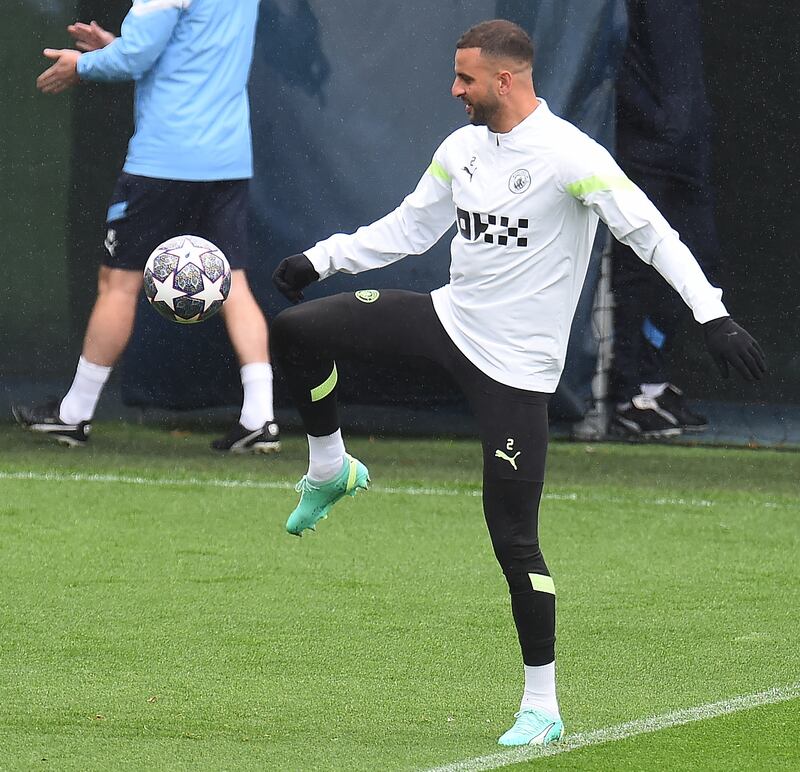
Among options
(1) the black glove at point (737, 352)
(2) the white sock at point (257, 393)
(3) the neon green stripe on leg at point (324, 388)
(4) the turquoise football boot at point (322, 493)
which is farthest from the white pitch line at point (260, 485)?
(1) the black glove at point (737, 352)

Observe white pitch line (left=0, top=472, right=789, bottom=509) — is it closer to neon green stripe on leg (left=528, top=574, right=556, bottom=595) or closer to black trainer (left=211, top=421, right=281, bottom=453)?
black trainer (left=211, top=421, right=281, bottom=453)

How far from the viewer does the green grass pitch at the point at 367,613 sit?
4.68 meters

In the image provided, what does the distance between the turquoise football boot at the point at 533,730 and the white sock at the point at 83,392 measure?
16.0 ft

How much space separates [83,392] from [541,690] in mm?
4894

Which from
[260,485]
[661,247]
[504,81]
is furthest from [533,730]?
[260,485]

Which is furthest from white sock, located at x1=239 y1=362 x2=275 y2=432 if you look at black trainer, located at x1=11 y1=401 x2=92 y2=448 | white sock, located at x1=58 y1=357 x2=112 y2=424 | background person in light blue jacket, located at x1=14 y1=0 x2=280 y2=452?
black trainer, located at x1=11 y1=401 x2=92 y2=448

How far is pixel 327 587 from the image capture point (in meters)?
6.54

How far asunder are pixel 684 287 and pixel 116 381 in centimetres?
631

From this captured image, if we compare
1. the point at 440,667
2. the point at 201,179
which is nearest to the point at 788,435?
the point at 201,179

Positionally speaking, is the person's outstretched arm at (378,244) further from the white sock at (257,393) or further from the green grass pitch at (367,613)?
the white sock at (257,393)

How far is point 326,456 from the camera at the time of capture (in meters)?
5.59

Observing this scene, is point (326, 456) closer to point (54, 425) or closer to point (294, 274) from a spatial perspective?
point (294, 274)

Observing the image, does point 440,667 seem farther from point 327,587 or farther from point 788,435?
point 788,435

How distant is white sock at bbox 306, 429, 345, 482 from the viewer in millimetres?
5574
